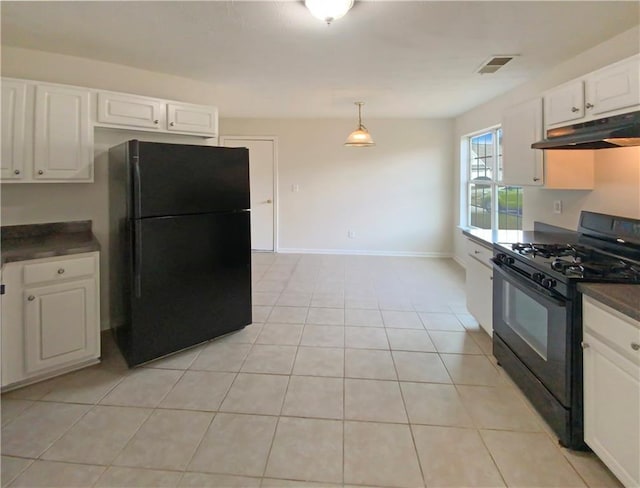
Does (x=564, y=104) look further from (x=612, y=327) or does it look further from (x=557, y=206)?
(x=612, y=327)

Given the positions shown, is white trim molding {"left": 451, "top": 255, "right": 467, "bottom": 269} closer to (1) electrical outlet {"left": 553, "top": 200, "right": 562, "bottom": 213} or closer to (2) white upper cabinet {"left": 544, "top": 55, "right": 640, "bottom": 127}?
(1) electrical outlet {"left": 553, "top": 200, "right": 562, "bottom": 213}

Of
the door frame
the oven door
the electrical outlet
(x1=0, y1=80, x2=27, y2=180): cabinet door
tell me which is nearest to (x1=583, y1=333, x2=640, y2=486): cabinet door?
the oven door

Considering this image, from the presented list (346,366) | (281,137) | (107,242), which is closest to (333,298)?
(346,366)

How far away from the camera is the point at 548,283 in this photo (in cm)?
189

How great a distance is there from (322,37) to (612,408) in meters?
2.60

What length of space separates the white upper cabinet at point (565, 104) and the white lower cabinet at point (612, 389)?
4.35 ft

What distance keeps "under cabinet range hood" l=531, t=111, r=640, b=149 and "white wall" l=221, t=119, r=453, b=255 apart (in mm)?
3754

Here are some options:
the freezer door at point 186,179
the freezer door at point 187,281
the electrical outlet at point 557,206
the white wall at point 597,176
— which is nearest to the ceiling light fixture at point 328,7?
the freezer door at point 186,179

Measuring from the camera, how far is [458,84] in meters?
3.79

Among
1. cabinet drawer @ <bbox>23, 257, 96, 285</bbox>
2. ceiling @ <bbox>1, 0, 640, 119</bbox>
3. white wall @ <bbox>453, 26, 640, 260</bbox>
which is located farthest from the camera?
white wall @ <bbox>453, 26, 640, 260</bbox>

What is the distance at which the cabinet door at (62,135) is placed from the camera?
2500 mm

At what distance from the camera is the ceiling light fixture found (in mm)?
1867

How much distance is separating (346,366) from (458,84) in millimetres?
3034

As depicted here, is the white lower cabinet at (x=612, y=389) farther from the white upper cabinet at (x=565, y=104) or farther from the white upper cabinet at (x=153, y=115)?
the white upper cabinet at (x=153, y=115)
